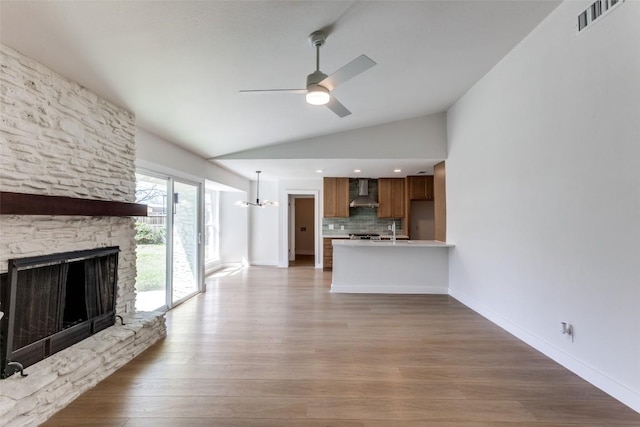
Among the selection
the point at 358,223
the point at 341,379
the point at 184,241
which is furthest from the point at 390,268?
the point at 184,241

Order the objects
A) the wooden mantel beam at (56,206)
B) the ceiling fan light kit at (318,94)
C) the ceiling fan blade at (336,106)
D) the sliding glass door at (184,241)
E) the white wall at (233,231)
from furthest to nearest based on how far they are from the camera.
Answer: the white wall at (233,231) → the sliding glass door at (184,241) → the ceiling fan blade at (336,106) → the ceiling fan light kit at (318,94) → the wooden mantel beam at (56,206)

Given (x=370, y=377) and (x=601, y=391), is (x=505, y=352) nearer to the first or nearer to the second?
(x=601, y=391)

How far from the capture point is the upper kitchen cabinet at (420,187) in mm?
6590

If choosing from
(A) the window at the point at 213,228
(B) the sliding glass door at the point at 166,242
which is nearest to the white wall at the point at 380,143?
(B) the sliding glass door at the point at 166,242

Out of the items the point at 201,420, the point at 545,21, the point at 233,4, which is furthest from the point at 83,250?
the point at 545,21

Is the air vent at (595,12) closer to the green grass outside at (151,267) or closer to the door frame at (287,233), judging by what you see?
the green grass outside at (151,267)

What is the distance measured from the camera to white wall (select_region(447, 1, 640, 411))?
1.92 meters

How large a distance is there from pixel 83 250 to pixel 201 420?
5.91ft

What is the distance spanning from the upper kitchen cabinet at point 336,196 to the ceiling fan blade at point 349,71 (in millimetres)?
5005

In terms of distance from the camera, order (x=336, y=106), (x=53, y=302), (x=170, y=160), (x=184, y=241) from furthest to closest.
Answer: (x=184, y=241)
(x=170, y=160)
(x=336, y=106)
(x=53, y=302)

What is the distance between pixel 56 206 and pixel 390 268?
4496mm

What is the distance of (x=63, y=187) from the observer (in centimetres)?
228

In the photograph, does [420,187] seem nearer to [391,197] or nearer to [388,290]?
[391,197]

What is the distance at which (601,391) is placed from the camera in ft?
6.81
